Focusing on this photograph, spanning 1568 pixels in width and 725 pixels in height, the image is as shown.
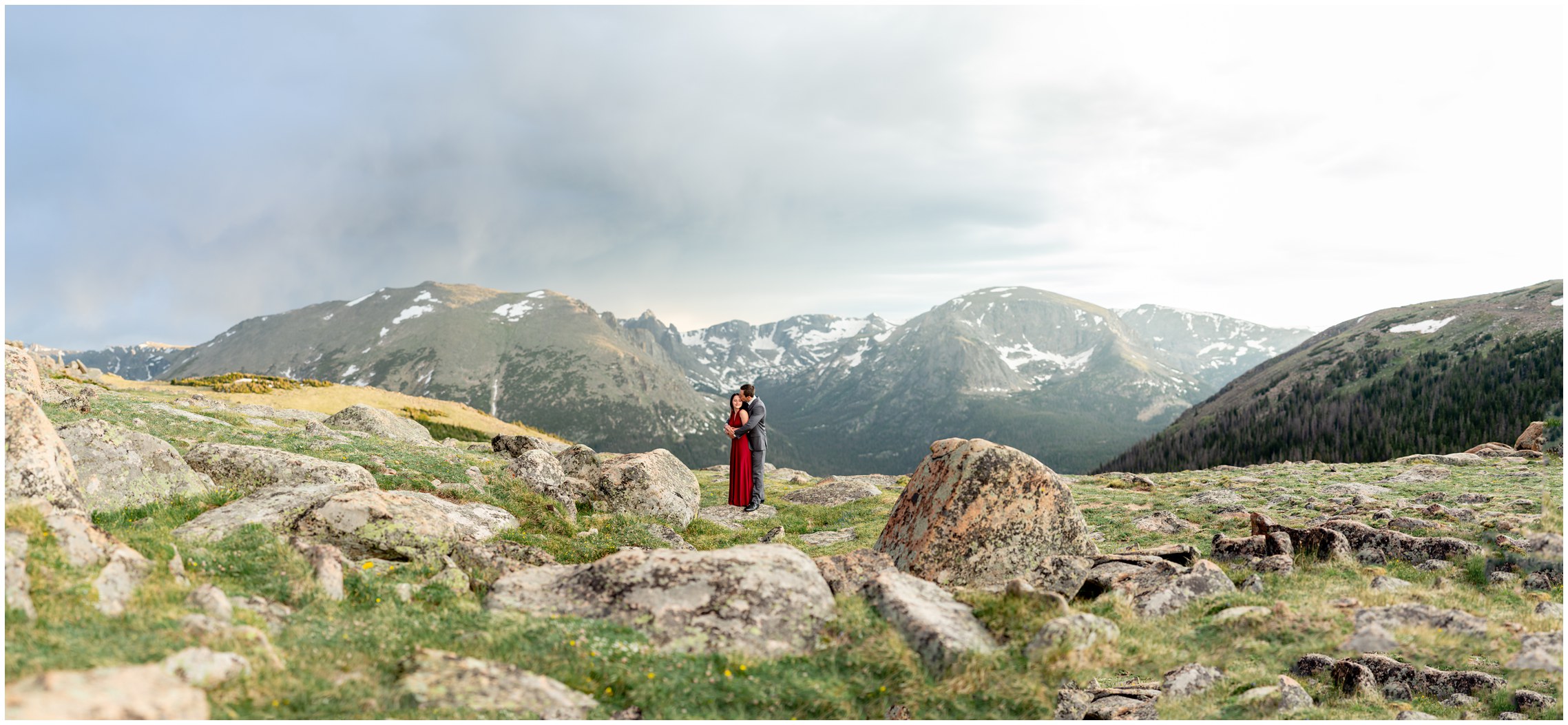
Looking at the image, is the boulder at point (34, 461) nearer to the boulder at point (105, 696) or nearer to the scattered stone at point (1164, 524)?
the boulder at point (105, 696)

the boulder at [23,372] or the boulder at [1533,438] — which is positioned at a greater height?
the boulder at [23,372]

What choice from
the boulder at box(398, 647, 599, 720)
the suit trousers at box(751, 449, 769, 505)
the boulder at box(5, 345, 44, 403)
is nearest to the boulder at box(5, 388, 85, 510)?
the boulder at box(398, 647, 599, 720)

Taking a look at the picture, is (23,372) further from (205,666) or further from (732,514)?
(732,514)

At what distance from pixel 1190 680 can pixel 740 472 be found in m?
18.4

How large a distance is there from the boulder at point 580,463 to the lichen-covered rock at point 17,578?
670 inches

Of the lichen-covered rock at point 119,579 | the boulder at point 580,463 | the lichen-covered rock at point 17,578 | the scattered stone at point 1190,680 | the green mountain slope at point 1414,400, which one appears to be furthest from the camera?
the green mountain slope at point 1414,400

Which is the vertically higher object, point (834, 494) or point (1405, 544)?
point (1405, 544)

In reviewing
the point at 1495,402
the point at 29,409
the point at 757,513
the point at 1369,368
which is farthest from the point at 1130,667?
the point at 1369,368

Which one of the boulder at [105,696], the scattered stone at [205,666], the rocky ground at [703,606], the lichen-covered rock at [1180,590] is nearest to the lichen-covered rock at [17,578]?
the rocky ground at [703,606]

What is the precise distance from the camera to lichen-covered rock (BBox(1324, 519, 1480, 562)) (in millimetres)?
17125

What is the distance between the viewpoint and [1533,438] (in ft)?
148

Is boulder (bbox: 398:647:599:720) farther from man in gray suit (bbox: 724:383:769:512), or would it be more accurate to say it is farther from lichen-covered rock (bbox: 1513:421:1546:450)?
lichen-covered rock (bbox: 1513:421:1546:450)

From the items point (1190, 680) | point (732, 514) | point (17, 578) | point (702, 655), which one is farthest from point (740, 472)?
point (17, 578)

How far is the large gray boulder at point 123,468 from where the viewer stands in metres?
14.7
